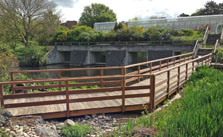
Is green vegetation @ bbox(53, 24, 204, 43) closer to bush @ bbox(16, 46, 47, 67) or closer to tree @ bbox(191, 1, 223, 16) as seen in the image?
bush @ bbox(16, 46, 47, 67)

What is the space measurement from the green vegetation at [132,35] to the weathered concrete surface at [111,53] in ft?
5.65

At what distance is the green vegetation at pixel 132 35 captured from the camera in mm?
22914

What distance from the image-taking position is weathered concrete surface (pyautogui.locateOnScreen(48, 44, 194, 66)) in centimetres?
2141

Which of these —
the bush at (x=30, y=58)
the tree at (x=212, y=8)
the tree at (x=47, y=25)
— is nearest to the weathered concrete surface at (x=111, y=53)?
the bush at (x=30, y=58)

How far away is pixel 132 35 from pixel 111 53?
13.4ft

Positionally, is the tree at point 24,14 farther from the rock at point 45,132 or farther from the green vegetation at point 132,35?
the rock at point 45,132

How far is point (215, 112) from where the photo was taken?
2992 mm

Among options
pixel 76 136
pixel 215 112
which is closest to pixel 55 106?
pixel 76 136

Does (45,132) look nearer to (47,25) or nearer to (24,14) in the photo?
(47,25)

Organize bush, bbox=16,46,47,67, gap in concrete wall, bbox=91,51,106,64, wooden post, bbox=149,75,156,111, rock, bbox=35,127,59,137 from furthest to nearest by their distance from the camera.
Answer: gap in concrete wall, bbox=91,51,106,64 → bush, bbox=16,46,47,67 → wooden post, bbox=149,75,156,111 → rock, bbox=35,127,59,137

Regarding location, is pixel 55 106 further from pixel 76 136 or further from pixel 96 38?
pixel 96 38

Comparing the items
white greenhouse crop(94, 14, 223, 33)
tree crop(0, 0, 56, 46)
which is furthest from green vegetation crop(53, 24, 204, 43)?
tree crop(0, 0, 56, 46)

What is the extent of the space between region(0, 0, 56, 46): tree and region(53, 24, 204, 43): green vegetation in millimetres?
4998

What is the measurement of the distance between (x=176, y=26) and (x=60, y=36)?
20156 mm
